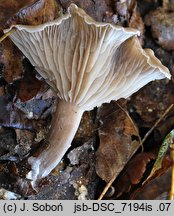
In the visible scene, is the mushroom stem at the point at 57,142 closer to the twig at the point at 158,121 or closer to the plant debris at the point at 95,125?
the plant debris at the point at 95,125

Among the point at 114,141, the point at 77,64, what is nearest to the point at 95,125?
the point at 114,141

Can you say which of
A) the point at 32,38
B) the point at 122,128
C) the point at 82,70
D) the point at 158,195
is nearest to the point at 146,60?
the point at 82,70

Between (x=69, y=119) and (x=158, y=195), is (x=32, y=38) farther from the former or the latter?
(x=158, y=195)

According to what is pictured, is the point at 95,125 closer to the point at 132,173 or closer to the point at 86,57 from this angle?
the point at 132,173

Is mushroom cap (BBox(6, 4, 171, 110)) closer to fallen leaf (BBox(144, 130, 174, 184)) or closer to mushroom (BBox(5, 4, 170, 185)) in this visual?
mushroom (BBox(5, 4, 170, 185))

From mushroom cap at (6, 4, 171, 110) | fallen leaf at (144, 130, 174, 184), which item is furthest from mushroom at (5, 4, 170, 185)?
fallen leaf at (144, 130, 174, 184)

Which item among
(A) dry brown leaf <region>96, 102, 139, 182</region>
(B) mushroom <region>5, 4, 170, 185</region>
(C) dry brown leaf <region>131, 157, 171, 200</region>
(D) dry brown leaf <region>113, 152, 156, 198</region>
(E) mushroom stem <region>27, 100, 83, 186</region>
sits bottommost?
(C) dry brown leaf <region>131, 157, 171, 200</region>
